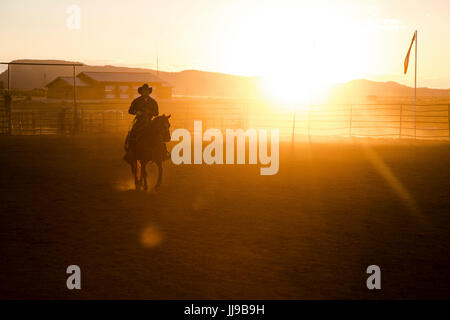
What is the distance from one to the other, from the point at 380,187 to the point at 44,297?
28.2 ft

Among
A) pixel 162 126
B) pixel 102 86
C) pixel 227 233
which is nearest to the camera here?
pixel 227 233

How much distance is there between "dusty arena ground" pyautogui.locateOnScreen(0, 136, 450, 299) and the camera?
563 cm

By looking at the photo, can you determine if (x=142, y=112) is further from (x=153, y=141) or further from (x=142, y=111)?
(x=153, y=141)

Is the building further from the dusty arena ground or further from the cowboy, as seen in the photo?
the cowboy

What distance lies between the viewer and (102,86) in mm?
72562

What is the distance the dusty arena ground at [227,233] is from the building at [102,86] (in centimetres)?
5854

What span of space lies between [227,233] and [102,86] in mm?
67356

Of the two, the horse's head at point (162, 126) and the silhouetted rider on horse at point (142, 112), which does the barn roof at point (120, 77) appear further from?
the horse's head at point (162, 126)

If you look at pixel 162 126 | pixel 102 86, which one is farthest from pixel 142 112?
pixel 102 86

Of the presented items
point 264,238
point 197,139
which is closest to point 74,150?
point 197,139

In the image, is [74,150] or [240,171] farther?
[74,150]

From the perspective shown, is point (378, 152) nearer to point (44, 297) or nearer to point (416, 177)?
point (416, 177)

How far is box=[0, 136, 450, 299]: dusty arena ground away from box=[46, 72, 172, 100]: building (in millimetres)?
58536
